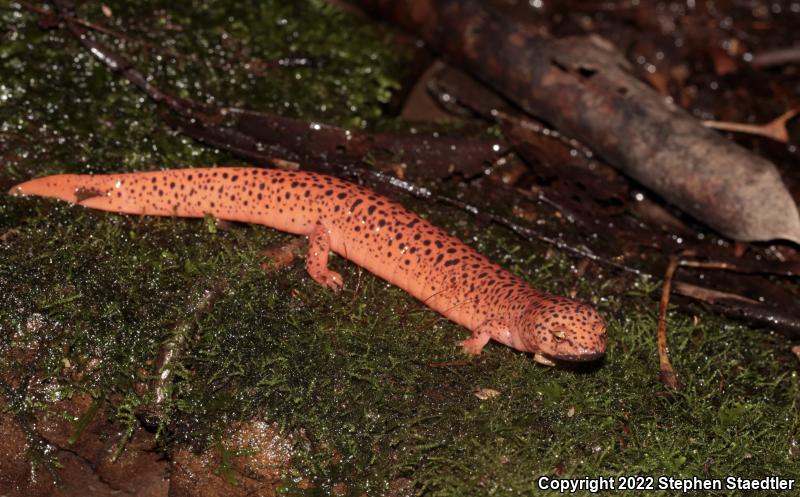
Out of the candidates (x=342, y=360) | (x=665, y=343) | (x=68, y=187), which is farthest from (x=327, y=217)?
(x=665, y=343)

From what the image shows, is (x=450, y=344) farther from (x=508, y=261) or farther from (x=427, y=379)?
(x=508, y=261)

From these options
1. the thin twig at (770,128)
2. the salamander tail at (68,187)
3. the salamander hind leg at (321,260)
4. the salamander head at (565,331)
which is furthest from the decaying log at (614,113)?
the salamander tail at (68,187)

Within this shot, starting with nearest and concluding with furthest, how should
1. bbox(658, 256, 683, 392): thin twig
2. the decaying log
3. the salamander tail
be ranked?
bbox(658, 256, 683, 392): thin twig < the salamander tail < the decaying log

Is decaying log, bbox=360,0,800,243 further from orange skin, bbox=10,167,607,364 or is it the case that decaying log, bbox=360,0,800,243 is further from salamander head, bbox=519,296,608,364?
salamander head, bbox=519,296,608,364

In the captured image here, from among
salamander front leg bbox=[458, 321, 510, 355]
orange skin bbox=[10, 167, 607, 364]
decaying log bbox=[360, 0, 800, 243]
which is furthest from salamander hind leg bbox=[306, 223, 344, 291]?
decaying log bbox=[360, 0, 800, 243]

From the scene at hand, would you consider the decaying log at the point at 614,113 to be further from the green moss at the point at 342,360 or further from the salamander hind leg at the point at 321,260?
the salamander hind leg at the point at 321,260

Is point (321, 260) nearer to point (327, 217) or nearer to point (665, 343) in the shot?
point (327, 217)

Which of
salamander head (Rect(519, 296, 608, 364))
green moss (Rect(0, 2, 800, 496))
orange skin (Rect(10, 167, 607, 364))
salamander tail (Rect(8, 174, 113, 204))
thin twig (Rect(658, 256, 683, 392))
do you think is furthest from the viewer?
salamander tail (Rect(8, 174, 113, 204))
